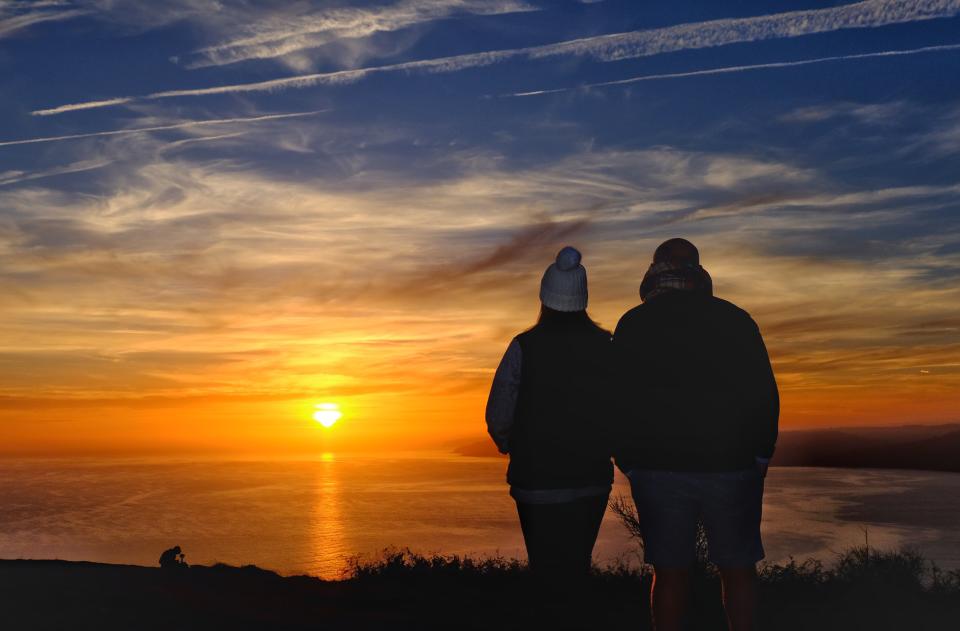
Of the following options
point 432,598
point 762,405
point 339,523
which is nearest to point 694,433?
point 762,405

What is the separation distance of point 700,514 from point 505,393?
3.83 feet

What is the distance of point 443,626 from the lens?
7.05m

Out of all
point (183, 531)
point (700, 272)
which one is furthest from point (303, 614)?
point (183, 531)

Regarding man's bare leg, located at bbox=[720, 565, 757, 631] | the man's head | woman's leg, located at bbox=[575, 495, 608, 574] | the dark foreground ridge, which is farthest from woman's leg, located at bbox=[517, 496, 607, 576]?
the man's head

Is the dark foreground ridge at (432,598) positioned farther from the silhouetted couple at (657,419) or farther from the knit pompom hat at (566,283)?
the knit pompom hat at (566,283)

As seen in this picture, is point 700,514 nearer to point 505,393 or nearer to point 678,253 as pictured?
point 505,393

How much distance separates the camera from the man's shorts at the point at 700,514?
4566mm

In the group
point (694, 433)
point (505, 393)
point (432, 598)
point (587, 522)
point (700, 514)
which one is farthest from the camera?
point (432, 598)

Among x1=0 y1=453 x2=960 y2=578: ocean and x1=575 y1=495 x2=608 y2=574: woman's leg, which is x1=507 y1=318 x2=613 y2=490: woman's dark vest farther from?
x1=0 y1=453 x2=960 y2=578: ocean

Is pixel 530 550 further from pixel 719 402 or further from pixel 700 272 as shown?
pixel 700 272

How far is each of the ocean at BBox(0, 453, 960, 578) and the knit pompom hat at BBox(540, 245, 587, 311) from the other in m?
6.63

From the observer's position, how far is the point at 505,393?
5.03m

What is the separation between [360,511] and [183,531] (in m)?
27.5

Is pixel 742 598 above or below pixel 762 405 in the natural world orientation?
below
